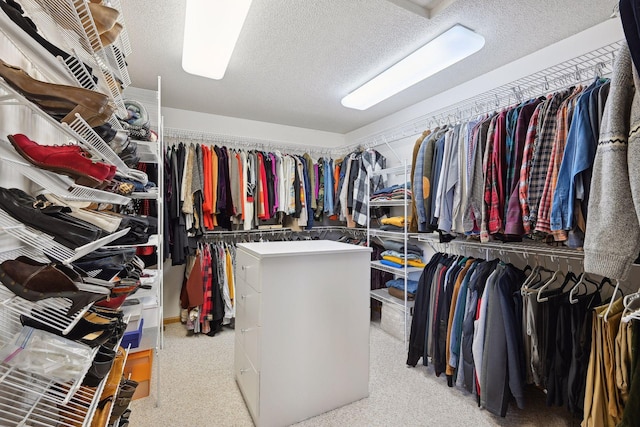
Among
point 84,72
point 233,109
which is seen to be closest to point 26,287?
point 84,72

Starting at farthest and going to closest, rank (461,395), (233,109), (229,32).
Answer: (233,109) → (461,395) → (229,32)

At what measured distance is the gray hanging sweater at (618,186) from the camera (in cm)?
79

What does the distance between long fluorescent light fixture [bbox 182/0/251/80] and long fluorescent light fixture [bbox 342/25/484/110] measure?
1176 mm

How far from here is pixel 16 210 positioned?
59cm

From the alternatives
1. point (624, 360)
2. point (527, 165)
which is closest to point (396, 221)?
point (527, 165)

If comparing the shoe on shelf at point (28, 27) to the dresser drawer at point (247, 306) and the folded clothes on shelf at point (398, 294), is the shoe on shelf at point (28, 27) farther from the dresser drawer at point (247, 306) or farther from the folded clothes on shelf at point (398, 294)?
the folded clothes on shelf at point (398, 294)

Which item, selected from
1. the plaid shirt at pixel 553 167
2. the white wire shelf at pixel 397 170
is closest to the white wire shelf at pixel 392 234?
the white wire shelf at pixel 397 170

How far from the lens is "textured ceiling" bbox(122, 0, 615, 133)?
164 centimetres

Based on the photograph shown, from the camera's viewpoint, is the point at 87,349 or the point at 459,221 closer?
the point at 87,349

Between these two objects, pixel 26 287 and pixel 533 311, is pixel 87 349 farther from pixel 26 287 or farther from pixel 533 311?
pixel 533 311

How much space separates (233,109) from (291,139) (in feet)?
2.94

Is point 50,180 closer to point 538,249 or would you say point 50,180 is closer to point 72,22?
point 72,22

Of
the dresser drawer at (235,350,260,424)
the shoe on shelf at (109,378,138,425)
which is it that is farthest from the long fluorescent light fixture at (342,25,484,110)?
the shoe on shelf at (109,378,138,425)

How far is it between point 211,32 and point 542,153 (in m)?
1.94
